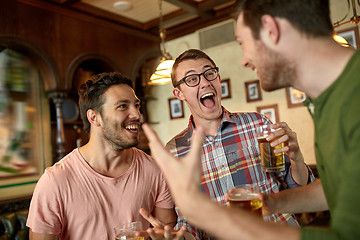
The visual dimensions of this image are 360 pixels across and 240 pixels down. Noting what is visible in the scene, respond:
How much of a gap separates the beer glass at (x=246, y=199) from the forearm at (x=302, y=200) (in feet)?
0.47

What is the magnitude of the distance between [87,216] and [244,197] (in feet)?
3.27

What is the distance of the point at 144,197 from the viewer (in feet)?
6.56

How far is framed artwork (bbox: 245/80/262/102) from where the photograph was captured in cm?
490

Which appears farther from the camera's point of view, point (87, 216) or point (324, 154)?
point (87, 216)

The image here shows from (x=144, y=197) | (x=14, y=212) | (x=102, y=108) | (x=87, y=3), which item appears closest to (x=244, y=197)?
(x=144, y=197)

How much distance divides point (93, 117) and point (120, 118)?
A: 9.3 inches

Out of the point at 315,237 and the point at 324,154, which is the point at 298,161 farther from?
the point at 315,237

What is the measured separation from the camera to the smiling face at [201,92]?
6.84 ft

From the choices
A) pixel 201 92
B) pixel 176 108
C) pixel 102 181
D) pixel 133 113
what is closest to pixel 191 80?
pixel 201 92

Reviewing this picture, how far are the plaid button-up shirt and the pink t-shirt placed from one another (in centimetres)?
33

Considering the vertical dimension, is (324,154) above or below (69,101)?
below

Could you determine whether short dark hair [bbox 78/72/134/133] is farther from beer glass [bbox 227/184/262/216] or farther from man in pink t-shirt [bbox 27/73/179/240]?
beer glass [bbox 227/184/262/216]

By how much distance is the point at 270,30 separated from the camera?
101 centimetres

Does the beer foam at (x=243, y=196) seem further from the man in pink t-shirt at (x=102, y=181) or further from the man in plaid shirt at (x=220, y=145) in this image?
the man in pink t-shirt at (x=102, y=181)
